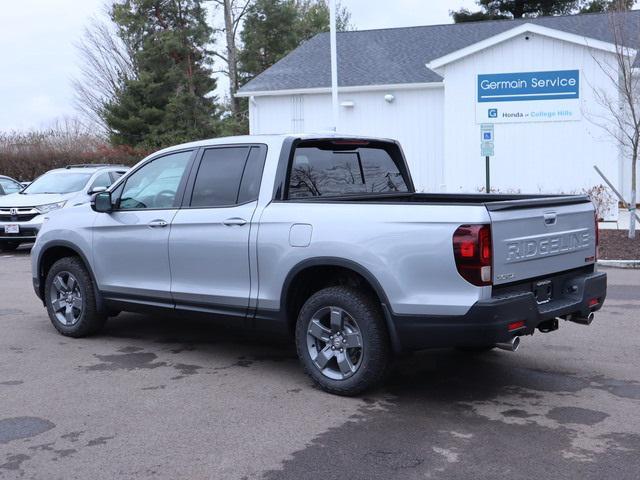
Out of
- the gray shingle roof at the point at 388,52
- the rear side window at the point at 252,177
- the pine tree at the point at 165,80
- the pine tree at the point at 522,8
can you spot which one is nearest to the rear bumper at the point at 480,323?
the rear side window at the point at 252,177

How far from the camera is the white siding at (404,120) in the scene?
22516 mm

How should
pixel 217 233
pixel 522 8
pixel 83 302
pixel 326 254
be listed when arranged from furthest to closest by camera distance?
pixel 522 8
pixel 83 302
pixel 217 233
pixel 326 254

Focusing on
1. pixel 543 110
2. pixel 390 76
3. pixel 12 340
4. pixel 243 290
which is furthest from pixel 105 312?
pixel 390 76

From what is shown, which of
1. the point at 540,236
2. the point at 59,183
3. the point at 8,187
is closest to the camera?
the point at 540,236

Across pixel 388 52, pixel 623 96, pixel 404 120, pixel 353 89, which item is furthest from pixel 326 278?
pixel 388 52

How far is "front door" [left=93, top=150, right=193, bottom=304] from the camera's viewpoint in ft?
21.5

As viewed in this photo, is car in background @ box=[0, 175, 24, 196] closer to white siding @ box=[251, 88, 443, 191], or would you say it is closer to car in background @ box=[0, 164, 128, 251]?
car in background @ box=[0, 164, 128, 251]

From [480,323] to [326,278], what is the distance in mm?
1340

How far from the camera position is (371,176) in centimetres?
670

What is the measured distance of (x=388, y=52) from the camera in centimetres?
2502

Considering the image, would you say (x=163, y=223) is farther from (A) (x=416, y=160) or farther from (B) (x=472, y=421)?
(A) (x=416, y=160)

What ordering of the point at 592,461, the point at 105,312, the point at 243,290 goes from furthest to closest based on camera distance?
the point at 105,312 → the point at 243,290 → the point at 592,461

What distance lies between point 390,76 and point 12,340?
1751 cm

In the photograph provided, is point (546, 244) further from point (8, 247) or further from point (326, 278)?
point (8, 247)
